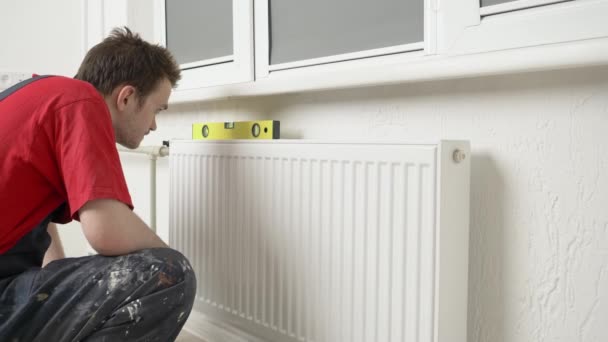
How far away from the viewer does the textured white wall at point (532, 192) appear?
0.83m

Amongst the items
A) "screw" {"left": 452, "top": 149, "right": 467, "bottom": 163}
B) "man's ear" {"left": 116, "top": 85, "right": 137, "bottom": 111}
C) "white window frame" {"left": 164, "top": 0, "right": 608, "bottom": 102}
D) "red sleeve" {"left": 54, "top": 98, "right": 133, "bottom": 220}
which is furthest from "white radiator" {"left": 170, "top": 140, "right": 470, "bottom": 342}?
"red sleeve" {"left": 54, "top": 98, "right": 133, "bottom": 220}

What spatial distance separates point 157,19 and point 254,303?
3.68 feet

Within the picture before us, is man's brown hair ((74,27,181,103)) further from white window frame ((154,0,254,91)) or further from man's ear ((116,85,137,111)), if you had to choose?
white window frame ((154,0,254,91))

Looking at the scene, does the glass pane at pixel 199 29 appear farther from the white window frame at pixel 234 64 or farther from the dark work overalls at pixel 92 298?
the dark work overalls at pixel 92 298

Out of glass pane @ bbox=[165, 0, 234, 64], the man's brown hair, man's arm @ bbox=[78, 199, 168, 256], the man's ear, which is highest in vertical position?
glass pane @ bbox=[165, 0, 234, 64]

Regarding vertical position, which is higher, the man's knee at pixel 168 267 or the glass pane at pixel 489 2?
the glass pane at pixel 489 2

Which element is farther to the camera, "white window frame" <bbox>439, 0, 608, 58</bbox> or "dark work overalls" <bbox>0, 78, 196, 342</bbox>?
"dark work overalls" <bbox>0, 78, 196, 342</bbox>

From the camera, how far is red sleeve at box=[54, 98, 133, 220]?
90 cm

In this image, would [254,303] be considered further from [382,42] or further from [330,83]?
[382,42]

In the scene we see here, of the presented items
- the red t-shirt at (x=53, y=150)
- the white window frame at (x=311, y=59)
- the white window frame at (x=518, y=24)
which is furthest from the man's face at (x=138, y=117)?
the white window frame at (x=518, y=24)

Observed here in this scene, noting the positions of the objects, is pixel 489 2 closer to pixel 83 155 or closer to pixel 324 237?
pixel 324 237

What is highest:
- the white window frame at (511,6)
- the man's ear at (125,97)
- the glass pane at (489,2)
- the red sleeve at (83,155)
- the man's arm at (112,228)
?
the glass pane at (489,2)

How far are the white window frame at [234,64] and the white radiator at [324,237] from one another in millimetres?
253

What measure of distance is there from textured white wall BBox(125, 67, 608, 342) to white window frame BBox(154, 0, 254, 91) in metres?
0.53
